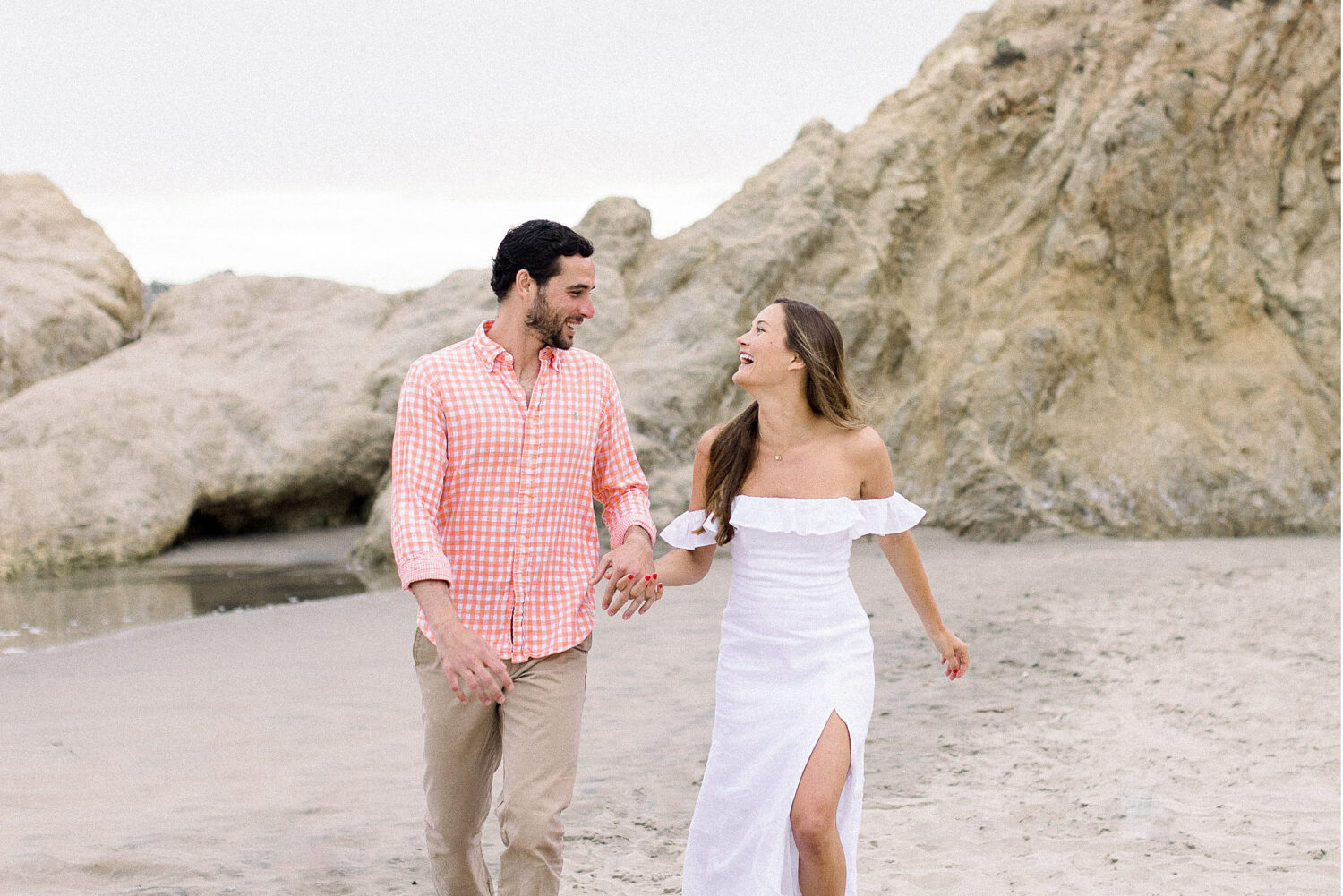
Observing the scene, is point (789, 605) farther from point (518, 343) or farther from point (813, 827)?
point (518, 343)

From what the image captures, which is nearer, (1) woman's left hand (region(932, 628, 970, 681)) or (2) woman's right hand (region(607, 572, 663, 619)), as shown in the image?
(2) woman's right hand (region(607, 572, 663, 619))

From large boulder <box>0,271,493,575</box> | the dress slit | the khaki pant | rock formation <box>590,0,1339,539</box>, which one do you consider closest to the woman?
the dress slit

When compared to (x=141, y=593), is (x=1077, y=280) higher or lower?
higher

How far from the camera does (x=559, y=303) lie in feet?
11.6

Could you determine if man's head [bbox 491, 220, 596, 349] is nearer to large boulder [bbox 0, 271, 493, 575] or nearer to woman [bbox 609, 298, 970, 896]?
woman [bbox 609, 298, 970, 896]

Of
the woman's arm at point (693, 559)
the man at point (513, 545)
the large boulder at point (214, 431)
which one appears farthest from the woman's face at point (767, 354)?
the large boulder at point (214, 431)

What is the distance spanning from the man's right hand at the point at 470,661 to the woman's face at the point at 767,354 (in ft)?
3.85

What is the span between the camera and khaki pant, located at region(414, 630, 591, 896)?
3199 millimetres

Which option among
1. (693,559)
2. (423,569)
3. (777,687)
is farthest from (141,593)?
(777,687)

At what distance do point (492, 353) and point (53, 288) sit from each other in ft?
51.3

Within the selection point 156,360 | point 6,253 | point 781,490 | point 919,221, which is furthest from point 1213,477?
point 6,253

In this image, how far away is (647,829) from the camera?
16.5 ft

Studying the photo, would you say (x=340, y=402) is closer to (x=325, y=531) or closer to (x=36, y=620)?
(x=325, y=531)

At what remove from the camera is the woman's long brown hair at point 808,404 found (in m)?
3.71
